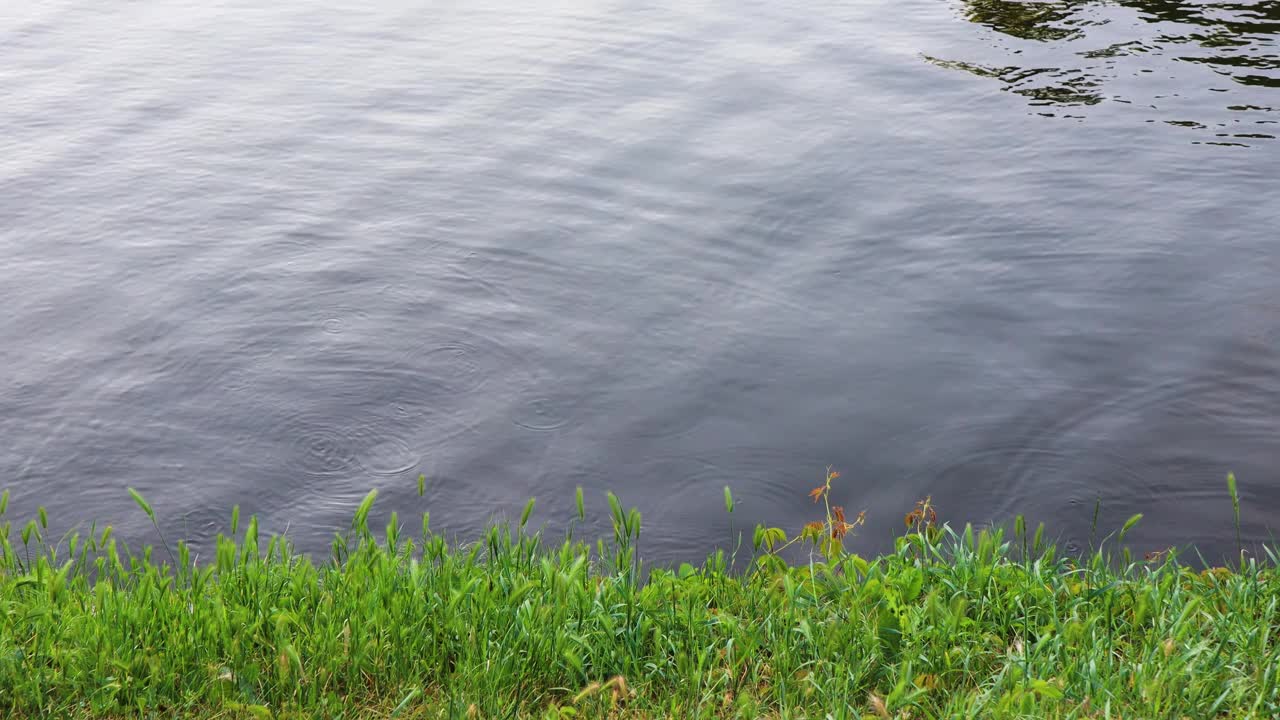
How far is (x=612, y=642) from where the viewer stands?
14.1 feet

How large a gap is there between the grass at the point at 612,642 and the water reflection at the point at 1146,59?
739 cm

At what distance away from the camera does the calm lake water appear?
6.61m

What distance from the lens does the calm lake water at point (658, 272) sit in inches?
260

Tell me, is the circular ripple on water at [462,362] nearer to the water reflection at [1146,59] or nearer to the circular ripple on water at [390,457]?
the circular ripple on water at [390,457]

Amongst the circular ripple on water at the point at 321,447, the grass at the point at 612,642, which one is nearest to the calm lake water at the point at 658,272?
the circular ripple on water at the point at 321,447

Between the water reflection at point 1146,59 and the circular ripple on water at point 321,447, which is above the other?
the water reflection at point 1146,59

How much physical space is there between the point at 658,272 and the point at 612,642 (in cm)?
476

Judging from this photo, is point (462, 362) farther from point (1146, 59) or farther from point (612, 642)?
point (1146, 59)

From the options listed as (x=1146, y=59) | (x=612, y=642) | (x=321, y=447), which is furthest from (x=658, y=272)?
(x=1146, y=59)

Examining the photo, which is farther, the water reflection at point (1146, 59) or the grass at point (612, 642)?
the water reflection at point (1146, 59)

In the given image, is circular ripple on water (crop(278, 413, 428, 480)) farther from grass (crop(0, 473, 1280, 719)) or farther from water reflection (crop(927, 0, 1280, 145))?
water reflection (crop(927, 0, 1280, 145))

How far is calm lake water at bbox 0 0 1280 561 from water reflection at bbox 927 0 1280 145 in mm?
53

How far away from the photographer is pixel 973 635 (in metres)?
4.35

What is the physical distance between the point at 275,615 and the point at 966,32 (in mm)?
11250
